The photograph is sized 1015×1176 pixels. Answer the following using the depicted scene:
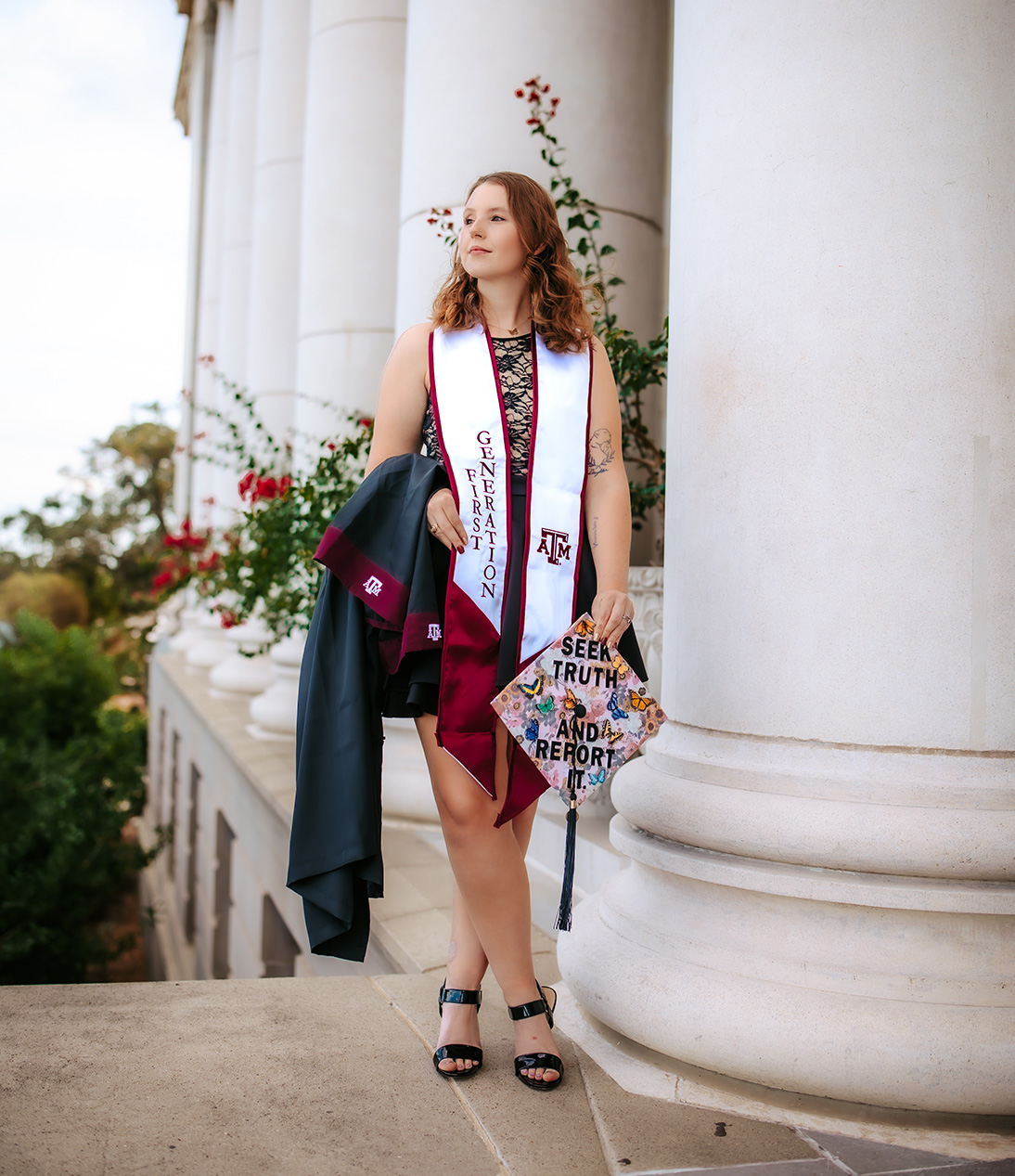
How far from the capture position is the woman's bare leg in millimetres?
3021

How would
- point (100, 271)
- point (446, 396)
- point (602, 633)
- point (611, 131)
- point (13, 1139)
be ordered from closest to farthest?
1. point (13, 1139)
2. point (602, 633)
3. point (446, 396)
4. point (611, 131)
5. point (100, 271)

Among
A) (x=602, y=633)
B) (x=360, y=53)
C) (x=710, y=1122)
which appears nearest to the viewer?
(x=710, y=1122)

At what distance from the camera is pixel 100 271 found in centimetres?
6706

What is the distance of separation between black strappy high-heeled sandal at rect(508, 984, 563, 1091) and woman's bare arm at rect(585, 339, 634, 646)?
1285 millimetres

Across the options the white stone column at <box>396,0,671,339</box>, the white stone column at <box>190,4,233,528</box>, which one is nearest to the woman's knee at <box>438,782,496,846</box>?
the white stone column at <box>396,0,671,339</box>

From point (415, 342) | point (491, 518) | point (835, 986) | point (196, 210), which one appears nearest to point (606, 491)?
point (491, 518)

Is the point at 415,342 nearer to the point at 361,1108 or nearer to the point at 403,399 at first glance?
the point at 403,399

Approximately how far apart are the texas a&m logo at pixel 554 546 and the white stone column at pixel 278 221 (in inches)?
430

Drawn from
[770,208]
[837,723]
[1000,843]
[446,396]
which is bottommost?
[1000,843]

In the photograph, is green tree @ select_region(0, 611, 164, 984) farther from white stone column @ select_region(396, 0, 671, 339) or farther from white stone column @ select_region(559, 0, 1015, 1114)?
white stone column @ select_region(559, 0, 1015, 1114)

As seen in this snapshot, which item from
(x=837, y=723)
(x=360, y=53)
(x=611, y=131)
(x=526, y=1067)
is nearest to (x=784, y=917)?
(x=837, y=723)

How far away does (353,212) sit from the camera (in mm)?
9625

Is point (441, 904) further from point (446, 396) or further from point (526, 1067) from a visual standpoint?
point (446, 396)

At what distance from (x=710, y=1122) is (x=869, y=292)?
236 centimetres
